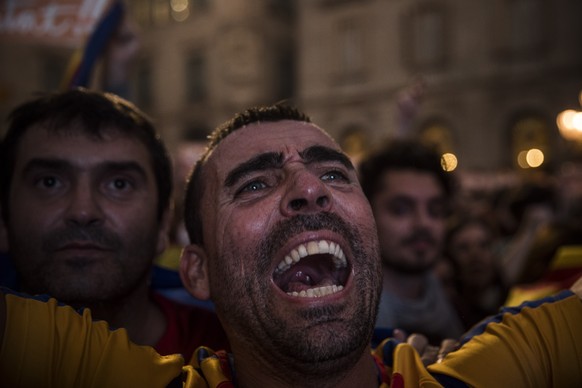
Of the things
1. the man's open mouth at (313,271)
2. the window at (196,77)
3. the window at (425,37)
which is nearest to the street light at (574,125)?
the man's open mouth at (313,271)

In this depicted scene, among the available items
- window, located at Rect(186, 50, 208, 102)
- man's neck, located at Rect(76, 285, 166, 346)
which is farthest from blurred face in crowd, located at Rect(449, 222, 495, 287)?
window, located at Rect(186, 50, 208, 102)

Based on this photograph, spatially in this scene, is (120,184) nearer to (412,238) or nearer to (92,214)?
(92,214)

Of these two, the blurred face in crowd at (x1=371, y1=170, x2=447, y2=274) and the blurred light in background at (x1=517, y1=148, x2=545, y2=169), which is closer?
the blurred face in crowd at (x1=371, y1=170, x2=447, y2=274)

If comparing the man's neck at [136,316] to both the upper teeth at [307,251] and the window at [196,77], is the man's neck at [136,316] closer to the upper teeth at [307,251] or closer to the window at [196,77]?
the upper teeth at [307,251]

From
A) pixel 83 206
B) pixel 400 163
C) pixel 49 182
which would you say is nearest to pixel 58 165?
pixel 49 182

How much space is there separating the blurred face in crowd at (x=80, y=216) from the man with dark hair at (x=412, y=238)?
62.5 inches

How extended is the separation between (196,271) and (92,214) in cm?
45

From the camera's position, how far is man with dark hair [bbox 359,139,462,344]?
336 centimetres

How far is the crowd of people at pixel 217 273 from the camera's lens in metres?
1.66

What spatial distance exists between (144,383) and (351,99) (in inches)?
821

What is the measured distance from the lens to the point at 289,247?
1.75 metres

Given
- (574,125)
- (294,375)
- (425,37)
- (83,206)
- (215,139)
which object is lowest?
(294,375)

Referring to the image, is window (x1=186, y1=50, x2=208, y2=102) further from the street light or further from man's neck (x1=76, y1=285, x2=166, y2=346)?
man's neck (x1=76, y1=285, x2=166, y2=346)

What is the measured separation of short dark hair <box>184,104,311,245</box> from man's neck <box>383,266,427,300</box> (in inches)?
62.5
